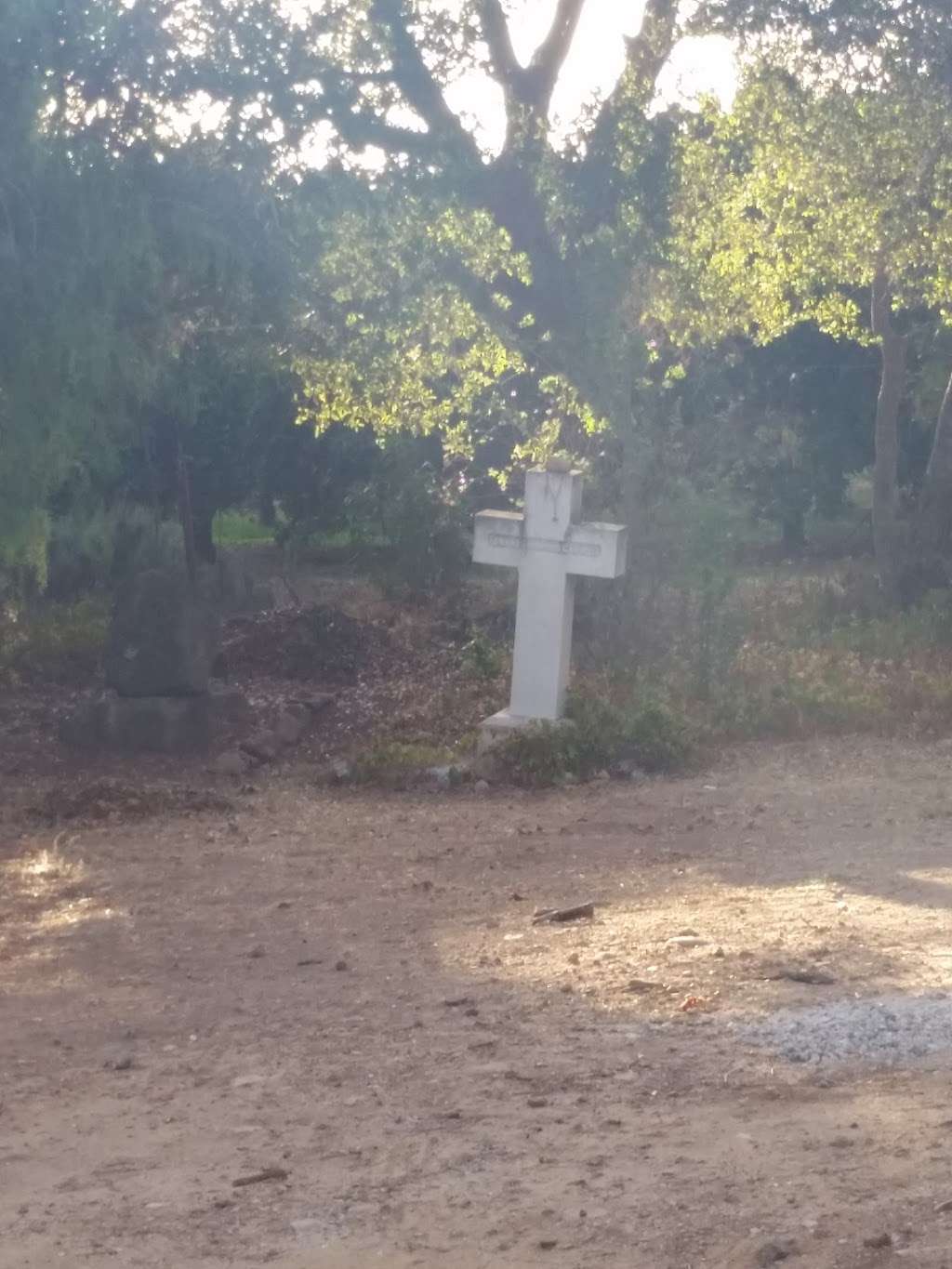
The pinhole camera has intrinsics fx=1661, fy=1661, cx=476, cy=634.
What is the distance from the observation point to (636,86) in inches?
587

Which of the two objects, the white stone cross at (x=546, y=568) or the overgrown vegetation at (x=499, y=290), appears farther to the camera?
the white stone cross at (x=546, y=568)

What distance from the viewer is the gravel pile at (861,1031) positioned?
16.6 ft

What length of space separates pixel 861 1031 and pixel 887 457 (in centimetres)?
1467

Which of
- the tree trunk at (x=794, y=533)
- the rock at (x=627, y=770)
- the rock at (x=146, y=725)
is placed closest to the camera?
the rock at (x=627, y=770)

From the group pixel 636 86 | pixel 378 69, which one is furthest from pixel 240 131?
pixel 636 86

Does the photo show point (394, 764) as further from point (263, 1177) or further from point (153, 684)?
point (263, 1177)

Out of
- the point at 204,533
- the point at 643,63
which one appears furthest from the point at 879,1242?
the point at 204,533

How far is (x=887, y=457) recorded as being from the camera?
1909 cm

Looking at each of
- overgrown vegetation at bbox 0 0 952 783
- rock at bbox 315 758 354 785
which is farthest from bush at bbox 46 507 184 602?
rock at bbox 315 758 354 785

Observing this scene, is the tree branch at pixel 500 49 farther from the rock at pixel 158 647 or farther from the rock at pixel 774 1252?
the rock at pixel 774 1252

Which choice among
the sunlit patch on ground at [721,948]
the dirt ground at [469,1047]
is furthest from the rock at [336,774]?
the sunlit patch on ground at [721,948]

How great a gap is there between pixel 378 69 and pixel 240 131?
2.87 m

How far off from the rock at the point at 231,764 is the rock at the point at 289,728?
2.18 feet

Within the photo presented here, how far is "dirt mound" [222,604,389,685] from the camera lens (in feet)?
54.5
